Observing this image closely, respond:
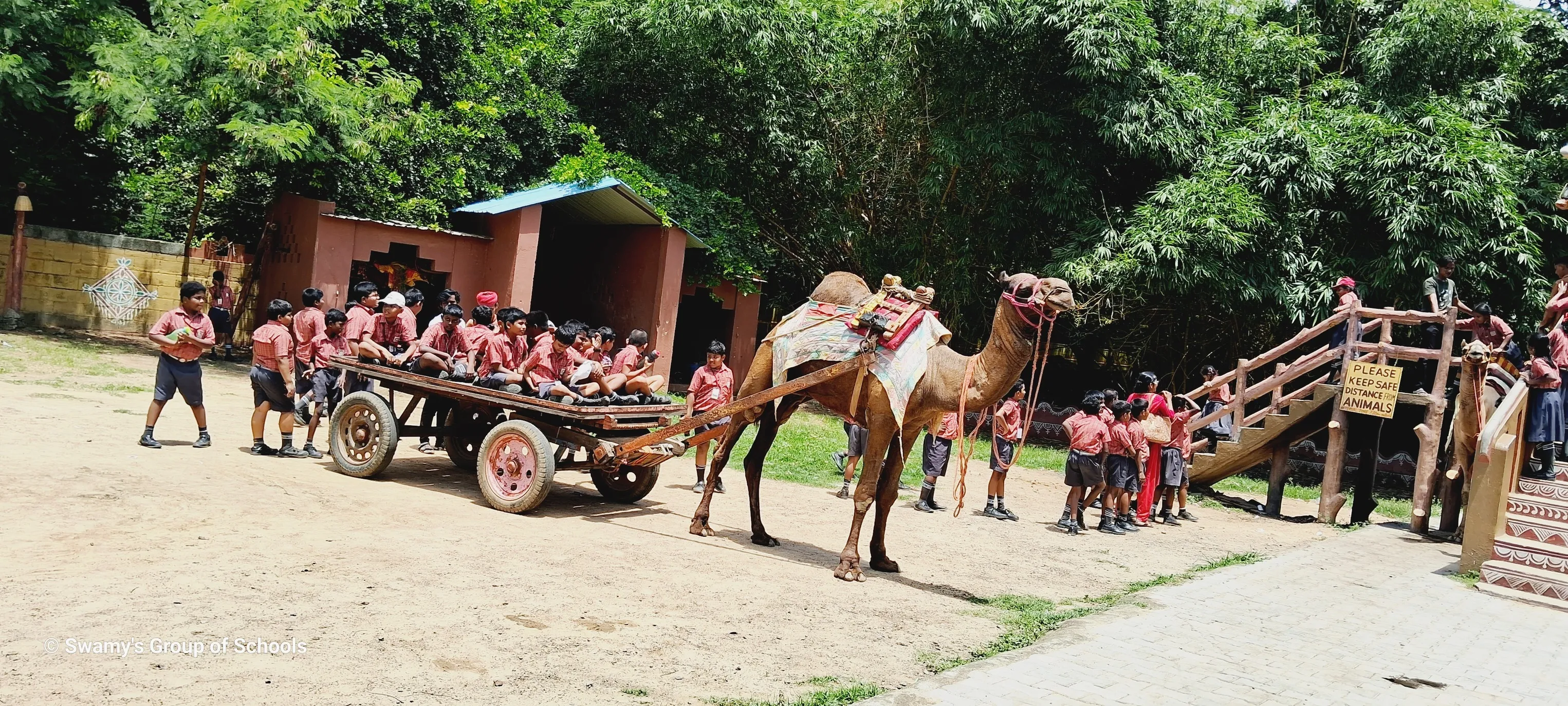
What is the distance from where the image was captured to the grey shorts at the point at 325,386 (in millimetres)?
11094

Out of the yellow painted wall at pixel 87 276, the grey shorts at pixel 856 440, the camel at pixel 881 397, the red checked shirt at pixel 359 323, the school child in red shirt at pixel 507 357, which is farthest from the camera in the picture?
the yellow painted wall at pixel 87 276

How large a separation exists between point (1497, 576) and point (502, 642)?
8.90 meters

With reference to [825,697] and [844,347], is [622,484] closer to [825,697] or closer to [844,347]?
[844,347]

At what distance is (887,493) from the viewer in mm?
8359

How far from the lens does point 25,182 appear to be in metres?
19.0

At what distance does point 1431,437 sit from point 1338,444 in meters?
1.17

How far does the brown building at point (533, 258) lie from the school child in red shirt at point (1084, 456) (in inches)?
369

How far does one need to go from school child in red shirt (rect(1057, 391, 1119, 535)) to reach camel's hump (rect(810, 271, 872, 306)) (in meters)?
3.49

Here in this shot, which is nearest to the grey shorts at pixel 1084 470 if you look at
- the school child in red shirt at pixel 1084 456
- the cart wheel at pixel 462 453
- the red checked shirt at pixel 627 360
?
the school child in red shirt at pixel 1084 456

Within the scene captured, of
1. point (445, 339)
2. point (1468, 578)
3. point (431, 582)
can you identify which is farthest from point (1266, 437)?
point (431, 582)

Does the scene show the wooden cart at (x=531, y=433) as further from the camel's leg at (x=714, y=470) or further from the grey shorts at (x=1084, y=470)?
the grey shorts at (x=1084, y=470)

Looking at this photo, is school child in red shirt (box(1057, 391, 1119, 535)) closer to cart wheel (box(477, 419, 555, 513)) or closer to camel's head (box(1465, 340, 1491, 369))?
camel's head (box(1465, 340, 1491, 369))

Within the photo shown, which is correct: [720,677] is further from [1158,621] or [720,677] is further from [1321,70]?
[1321,70]

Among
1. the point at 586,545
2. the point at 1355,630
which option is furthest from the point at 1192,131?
the point at 586,545
